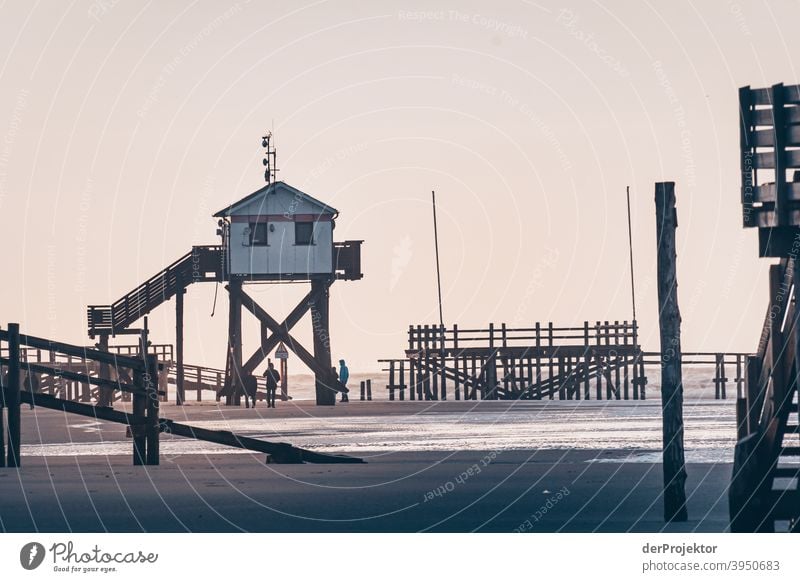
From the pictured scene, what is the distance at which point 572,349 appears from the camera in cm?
6788

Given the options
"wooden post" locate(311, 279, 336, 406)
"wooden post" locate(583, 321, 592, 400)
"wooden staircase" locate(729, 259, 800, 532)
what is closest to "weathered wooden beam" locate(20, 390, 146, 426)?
"wooden staircase" locate(729, 259, 800, 532)

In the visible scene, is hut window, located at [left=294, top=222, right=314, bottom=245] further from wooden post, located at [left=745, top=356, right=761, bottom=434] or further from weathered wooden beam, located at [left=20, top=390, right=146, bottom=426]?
wooden post, located at [left=745, top=356, right=761, bottom=434]

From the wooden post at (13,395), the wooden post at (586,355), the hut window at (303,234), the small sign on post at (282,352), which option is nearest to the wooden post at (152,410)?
the wooden post at (13,395)

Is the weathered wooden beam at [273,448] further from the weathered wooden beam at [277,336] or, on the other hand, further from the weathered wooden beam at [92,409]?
the weathered wooden beam at [277,336]

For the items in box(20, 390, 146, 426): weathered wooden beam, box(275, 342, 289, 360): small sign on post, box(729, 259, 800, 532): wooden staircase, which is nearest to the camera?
box(729, 259, 800, 532): wooden staircase

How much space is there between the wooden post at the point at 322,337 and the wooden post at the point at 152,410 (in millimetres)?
35047

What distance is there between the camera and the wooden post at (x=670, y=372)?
1702 cm

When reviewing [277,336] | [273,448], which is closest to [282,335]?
[277,336]

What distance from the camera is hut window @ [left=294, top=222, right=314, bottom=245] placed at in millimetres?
60375

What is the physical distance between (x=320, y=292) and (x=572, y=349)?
12.4 meters

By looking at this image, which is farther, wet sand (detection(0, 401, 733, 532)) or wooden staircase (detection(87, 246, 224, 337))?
wooden staircase (detection(87, 246, 224, 337))

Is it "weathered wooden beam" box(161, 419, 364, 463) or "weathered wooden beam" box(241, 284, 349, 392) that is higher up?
"weathered wooden beam" box(241, 284, 349, 392)
